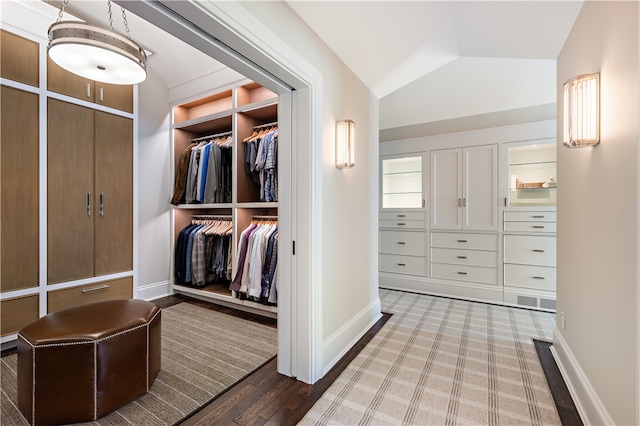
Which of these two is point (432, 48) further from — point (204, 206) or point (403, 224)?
Answer: point (204, 206)

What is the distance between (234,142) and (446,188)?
2743 mm

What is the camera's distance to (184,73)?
11.0ft

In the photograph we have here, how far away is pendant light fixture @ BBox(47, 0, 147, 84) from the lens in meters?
1.67

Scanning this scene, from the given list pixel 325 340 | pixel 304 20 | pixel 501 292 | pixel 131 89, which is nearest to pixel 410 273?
pixel 501 292

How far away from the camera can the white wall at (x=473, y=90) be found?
2639 millimetres

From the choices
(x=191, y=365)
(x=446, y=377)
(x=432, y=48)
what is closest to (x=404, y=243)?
(x=446, y=377)

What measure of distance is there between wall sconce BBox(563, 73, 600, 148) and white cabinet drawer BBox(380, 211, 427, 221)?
244 centimetres

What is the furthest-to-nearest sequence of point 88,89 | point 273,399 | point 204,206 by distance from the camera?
point 204,206 → point 88,89 → point 273,399

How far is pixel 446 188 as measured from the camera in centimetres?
371

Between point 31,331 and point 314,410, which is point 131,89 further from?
point 314,410

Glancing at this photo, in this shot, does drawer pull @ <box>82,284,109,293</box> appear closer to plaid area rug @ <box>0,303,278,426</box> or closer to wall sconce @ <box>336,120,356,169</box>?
plaid area rug @ <box>0,303,278,426</box>

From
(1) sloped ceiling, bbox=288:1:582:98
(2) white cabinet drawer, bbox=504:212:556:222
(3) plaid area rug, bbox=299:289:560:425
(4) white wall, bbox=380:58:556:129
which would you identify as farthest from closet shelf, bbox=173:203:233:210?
(2) white cabinet drawer, bbox=504:212:556:222

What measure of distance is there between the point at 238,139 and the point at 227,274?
1562 mm

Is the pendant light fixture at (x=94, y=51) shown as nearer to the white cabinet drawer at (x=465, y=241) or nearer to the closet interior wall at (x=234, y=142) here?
the closet interior wall at (x=234, y=142)
